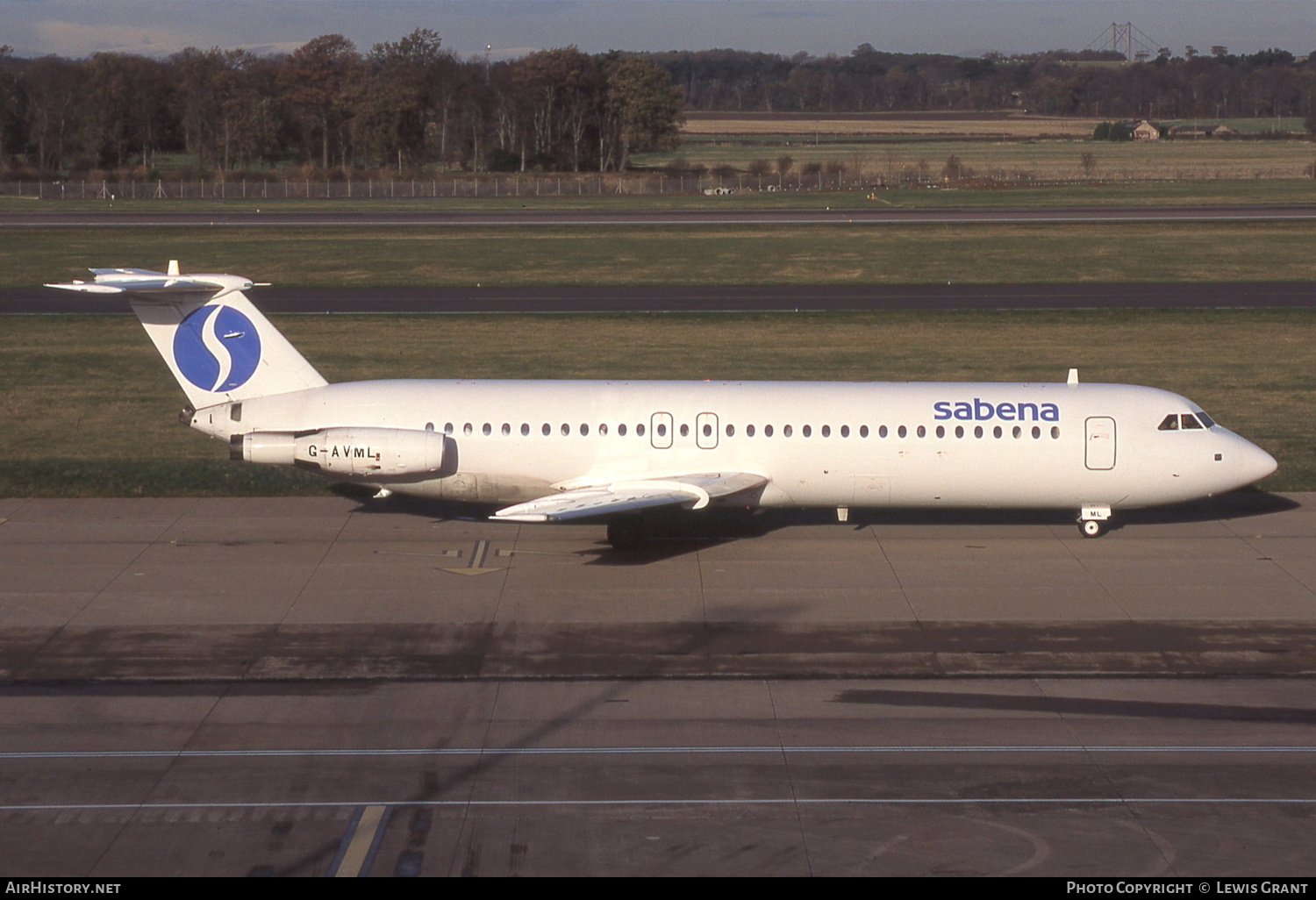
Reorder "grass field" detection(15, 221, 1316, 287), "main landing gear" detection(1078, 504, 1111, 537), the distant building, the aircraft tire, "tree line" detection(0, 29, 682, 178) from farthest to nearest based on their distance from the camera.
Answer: the distant building < "tree line" detection(0, 29, 682, 178) < "grass field" detection(15, 221, 1316, 287) < the aircraft tire < "main landing gear" detection(1078, 504, 1111, 537)

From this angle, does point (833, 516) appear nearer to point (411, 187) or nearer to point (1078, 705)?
point (1078, 705)

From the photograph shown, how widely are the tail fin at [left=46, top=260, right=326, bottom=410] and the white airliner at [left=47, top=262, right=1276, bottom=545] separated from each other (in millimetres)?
47

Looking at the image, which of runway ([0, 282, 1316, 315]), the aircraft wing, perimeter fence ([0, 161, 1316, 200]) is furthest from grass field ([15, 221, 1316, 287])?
the aircraft wing

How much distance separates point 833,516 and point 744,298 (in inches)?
1054

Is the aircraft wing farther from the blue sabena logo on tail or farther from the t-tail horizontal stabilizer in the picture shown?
the t-tail horizontal stabilizer

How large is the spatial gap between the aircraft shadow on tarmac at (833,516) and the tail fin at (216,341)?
3.41 meters

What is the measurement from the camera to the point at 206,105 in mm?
124125

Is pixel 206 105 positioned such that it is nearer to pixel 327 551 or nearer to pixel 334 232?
pixel 334 232

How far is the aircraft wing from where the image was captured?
20.2 m

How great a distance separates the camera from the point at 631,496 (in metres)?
21.1

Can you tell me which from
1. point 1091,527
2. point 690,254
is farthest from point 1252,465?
point 690,254

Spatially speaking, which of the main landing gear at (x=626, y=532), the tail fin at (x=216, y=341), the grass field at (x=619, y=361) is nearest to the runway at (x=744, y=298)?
the grass field at (x=619, y=361)
